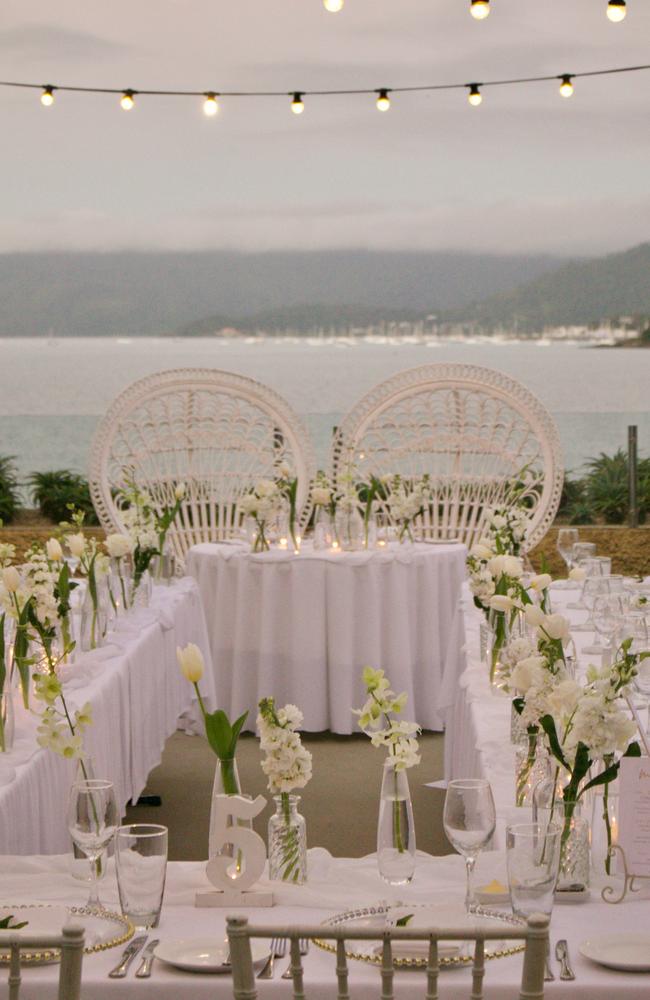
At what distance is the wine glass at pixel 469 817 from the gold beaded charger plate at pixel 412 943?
0.05 metres

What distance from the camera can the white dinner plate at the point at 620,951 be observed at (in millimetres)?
1711

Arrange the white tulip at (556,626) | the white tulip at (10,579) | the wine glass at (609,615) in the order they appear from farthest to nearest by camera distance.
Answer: the wine glass at (609,615), the white tulip at (10,579), the white tulip at (556,626)

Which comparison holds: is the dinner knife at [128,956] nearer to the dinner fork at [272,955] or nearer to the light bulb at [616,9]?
the dinner fork at [272,955]

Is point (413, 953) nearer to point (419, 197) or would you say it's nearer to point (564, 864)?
point (564, 864)

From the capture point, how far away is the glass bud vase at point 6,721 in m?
2.91

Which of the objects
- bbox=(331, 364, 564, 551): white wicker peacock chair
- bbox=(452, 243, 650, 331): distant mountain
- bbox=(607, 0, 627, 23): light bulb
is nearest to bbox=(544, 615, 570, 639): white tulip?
bbox=(607, 0, 627, 23): light bulb

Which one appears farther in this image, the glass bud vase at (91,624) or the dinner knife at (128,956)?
the glass bud vase at (91,624)

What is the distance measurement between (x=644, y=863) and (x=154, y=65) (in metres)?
11.7

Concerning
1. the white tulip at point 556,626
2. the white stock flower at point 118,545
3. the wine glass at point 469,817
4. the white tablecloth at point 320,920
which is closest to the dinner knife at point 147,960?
the white tablecloth at point 320,920

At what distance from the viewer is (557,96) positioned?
1441 cm

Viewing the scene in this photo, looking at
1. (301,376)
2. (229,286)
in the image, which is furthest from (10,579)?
(229,286)

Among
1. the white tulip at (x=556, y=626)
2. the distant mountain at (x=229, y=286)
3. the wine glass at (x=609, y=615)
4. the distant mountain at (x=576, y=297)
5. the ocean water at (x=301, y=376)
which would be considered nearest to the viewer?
the white tulip at (x=556, y=626)

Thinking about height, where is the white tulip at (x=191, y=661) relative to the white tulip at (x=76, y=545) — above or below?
below

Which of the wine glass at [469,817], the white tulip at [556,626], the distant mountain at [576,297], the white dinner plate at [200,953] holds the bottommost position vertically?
the white dinner plate at [200,953]
